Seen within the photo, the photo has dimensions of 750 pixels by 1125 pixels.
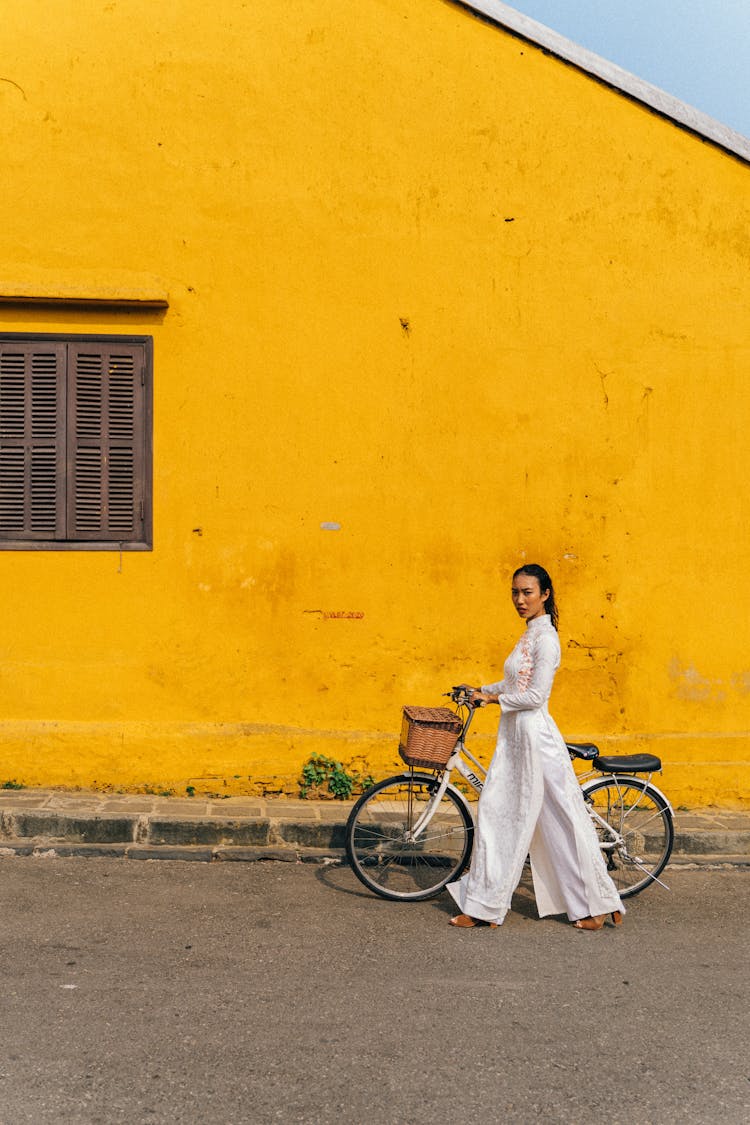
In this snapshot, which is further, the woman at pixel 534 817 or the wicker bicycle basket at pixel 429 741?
the wicker bicycle basket at pixel 429 741

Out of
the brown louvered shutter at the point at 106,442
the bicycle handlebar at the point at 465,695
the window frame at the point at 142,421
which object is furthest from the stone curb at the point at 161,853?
the brown louvered shutter at the point at 106,442

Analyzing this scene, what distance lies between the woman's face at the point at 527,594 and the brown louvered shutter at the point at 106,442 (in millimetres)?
3039

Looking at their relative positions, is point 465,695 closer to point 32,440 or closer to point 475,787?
point 475,787

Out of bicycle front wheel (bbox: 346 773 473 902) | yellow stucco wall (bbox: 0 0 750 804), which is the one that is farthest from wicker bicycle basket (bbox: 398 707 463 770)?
yellow stucco wall (bbox: 0 0 750 804)

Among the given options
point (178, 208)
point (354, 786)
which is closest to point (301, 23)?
A: point (178, 208)

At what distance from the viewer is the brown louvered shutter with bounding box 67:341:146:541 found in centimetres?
764

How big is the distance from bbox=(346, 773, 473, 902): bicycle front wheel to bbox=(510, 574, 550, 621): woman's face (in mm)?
1026

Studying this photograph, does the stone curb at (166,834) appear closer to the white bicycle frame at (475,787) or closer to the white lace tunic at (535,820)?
the white bicycle frame at (475,787)

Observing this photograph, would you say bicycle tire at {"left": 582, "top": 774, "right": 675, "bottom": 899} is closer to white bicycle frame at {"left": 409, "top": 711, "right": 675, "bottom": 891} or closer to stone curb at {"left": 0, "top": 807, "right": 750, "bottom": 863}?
white bicycle frame at {"left": 409, "top": 711, "right": 675, "bottom": 891}

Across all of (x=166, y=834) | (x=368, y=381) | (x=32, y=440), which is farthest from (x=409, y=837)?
(x=32, y=440)

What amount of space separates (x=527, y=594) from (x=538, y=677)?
1.37 ft

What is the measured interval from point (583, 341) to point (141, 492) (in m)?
3.22

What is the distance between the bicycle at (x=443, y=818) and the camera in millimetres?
5832

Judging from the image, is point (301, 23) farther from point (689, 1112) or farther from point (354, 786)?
point (689, 1112)
